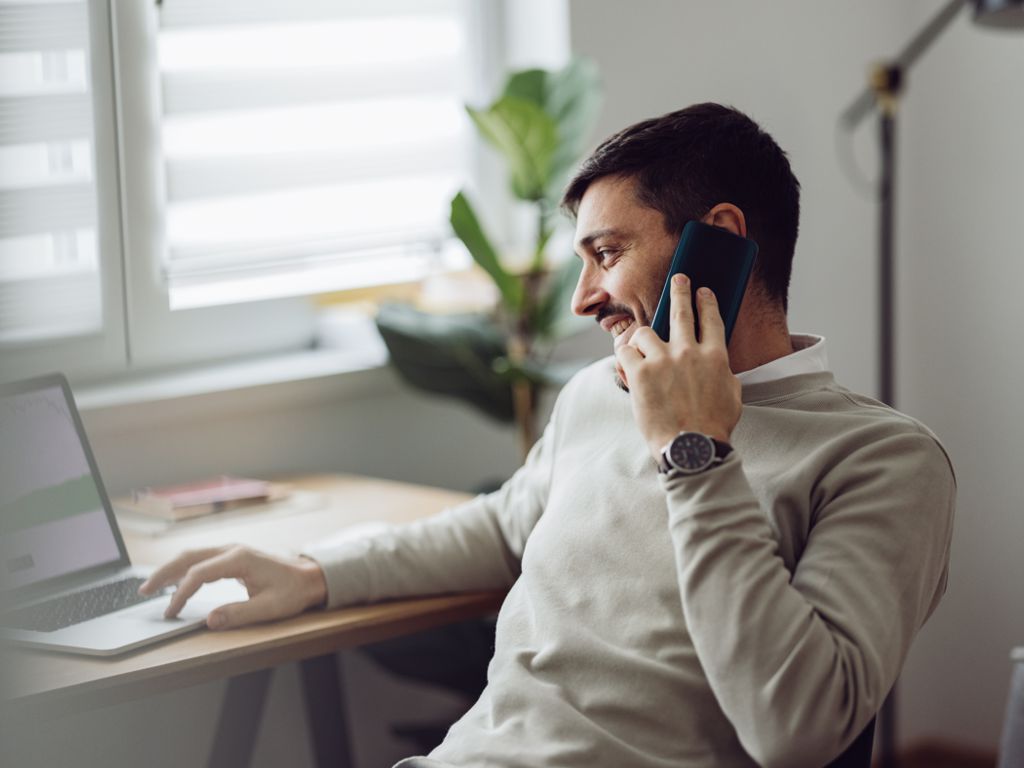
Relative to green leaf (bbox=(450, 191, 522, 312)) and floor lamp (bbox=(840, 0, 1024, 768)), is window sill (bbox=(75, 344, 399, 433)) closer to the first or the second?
green leaf (bbox=(450, 191, 522, 312))

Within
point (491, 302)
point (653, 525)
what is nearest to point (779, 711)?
point (653, 525)

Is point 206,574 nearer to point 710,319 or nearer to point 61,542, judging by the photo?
point 61,542

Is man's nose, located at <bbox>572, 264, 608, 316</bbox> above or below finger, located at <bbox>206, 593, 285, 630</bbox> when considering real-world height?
above

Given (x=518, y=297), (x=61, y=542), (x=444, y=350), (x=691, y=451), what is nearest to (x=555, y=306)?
(x=518, y=297)

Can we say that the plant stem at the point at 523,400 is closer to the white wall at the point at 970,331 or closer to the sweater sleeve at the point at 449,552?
the sweater sleeve at the point at 449,552

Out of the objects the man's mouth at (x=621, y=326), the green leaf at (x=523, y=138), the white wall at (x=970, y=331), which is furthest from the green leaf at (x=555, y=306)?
the white wall at (x=970, y=331)

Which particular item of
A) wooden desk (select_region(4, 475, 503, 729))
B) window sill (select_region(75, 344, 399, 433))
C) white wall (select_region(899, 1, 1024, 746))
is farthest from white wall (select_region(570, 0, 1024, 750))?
wooden desk (select_region(4, 475, 503, 729))

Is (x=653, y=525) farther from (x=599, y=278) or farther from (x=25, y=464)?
(x=25, y=464)

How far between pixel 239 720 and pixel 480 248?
752mm

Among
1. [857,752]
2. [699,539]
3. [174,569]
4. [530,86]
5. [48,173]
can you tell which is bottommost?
[857,752]

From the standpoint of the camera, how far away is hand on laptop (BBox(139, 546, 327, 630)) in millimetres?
1367

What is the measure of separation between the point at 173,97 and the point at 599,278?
108 cm

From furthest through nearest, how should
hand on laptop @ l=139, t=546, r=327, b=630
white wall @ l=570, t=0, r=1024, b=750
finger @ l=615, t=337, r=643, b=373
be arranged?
1. white wall @ l=570, t=0, r=1024, b=750
2. hand on laptop @ l=139, t=546, r=327, b=630
3. finger @ l=615, t=337, r=643, b=373

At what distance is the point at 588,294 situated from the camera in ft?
4.21
